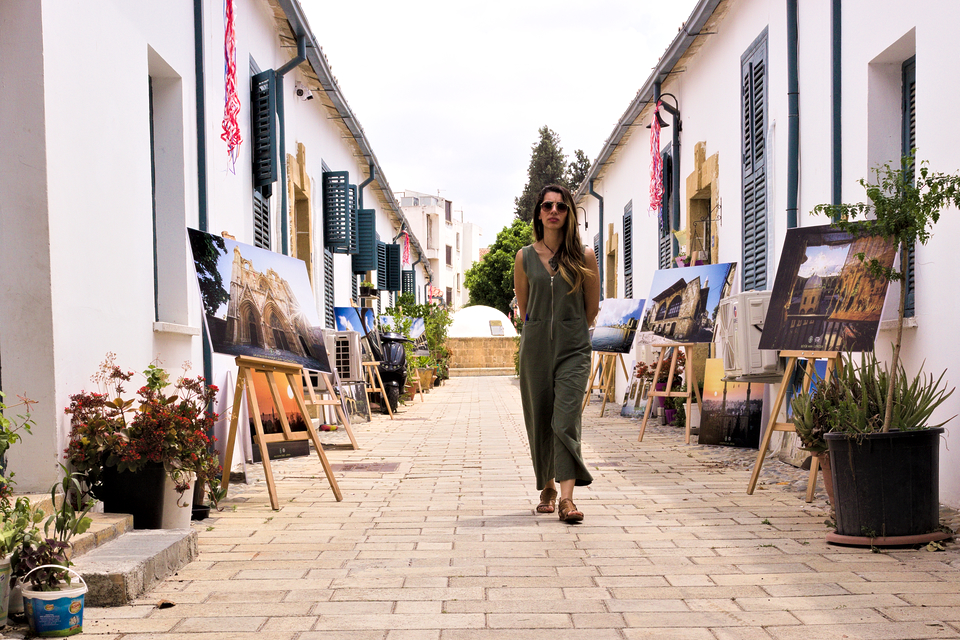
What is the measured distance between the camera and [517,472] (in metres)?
6.89

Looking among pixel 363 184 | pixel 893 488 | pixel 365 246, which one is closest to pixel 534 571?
pixel 893 488

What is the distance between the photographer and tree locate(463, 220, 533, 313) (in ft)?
147

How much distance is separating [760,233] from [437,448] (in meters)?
3.66

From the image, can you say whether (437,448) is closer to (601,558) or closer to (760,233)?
(760,233)

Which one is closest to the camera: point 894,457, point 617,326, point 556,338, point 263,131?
point 894,457

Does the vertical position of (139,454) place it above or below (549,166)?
below

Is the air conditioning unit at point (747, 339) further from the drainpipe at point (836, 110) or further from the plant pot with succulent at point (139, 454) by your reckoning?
the plant pot with succulent at point (139, 454)

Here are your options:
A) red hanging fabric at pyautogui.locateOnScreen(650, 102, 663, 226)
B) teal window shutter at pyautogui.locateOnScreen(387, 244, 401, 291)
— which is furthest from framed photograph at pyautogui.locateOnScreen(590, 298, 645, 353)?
teal window shutter at pyautogui.locateOnScreen(387, 244, 401, 291)

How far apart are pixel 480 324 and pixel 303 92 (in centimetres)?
2629

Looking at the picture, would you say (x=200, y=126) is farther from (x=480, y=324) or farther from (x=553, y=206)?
(x=480, y=324)

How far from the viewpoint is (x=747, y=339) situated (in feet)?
22.4

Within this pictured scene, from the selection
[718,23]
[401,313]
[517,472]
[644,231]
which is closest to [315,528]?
[517,472]

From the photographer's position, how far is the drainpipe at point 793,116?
738cm

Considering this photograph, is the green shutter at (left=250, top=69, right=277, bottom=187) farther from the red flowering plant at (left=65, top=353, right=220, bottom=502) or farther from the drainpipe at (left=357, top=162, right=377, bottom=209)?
the drainpipe at (left=357, top=162, right=377, bottom=209)
